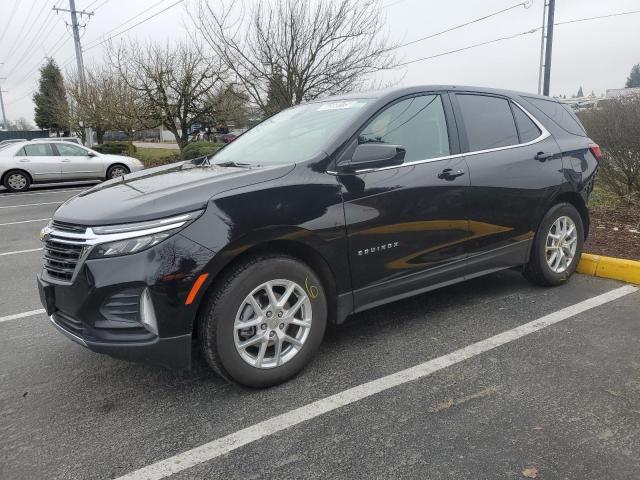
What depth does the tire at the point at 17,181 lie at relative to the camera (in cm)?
1425

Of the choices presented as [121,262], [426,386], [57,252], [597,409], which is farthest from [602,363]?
[57,252]

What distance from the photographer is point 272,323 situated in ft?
9.49

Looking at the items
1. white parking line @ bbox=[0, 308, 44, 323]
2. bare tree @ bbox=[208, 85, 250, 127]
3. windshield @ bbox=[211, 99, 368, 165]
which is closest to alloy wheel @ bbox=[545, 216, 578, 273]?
windshield @ bbox=[211, 99, 368, 165]

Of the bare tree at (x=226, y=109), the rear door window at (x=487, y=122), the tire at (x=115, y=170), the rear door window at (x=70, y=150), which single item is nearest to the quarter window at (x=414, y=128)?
the rear door window at (x=487, y=122)

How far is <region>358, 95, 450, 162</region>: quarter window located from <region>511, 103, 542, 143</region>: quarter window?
0.91 meters

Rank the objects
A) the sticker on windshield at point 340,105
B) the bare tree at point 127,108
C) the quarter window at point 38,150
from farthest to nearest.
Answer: the bare tree at point 127,108 → the quarter window at point 38,150 → the sticker on windshield at point 340,105

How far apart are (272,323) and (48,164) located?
14262mm

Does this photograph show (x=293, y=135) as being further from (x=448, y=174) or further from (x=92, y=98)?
(x=92, y=98)

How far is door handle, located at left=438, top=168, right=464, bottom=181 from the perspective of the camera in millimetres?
3564

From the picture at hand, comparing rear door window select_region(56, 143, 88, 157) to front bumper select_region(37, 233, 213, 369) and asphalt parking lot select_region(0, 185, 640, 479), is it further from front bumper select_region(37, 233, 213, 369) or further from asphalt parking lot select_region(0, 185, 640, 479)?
front bumper select_region(37, 233, 213, 369)

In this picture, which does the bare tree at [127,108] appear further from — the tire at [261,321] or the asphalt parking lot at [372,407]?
the tire at [261,321]

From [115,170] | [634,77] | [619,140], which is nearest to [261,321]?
[619,140]

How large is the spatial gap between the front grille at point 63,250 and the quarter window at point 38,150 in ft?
44.6

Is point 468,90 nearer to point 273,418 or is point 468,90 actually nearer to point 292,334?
point 292,334
